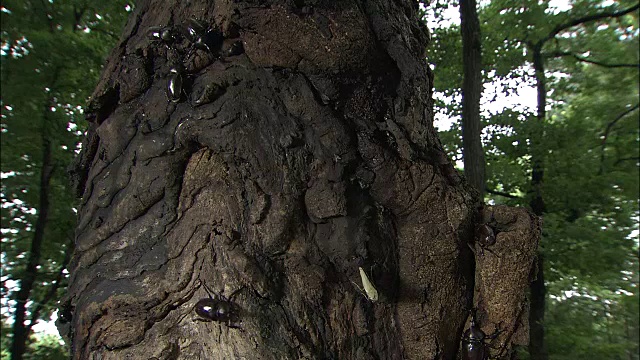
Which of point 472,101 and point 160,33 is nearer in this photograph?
point 160,33

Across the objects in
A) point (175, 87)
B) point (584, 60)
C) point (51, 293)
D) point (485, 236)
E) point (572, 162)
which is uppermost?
point (584, 60)

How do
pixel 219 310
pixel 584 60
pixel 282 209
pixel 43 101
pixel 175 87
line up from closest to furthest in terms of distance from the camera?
pixel 219 310 → pixel 282 209 → pixel 175 87 → pixel 43 101 → pixel 584 60

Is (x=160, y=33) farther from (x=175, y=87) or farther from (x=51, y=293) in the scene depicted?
(x=51, y=293)

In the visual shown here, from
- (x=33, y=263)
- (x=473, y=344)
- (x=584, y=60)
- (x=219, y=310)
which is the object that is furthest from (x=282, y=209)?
(x=584, y=60)

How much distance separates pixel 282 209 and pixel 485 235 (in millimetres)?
849

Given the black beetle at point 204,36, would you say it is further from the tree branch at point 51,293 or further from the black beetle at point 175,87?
the tree branch at point 51,293

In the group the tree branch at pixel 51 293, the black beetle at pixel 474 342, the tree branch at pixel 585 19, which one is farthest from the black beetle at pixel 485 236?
the tree branch at pixel 585 19

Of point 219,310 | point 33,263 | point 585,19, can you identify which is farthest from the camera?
point 585,19

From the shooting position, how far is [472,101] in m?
5.92

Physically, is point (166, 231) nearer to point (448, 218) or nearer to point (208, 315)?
point (208, 315)

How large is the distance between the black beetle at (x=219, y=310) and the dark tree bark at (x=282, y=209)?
17 mm

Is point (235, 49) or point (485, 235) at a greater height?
point (235, 49)

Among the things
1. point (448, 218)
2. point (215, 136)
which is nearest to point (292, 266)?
point (215, 136)

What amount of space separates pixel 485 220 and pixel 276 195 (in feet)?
3.09
